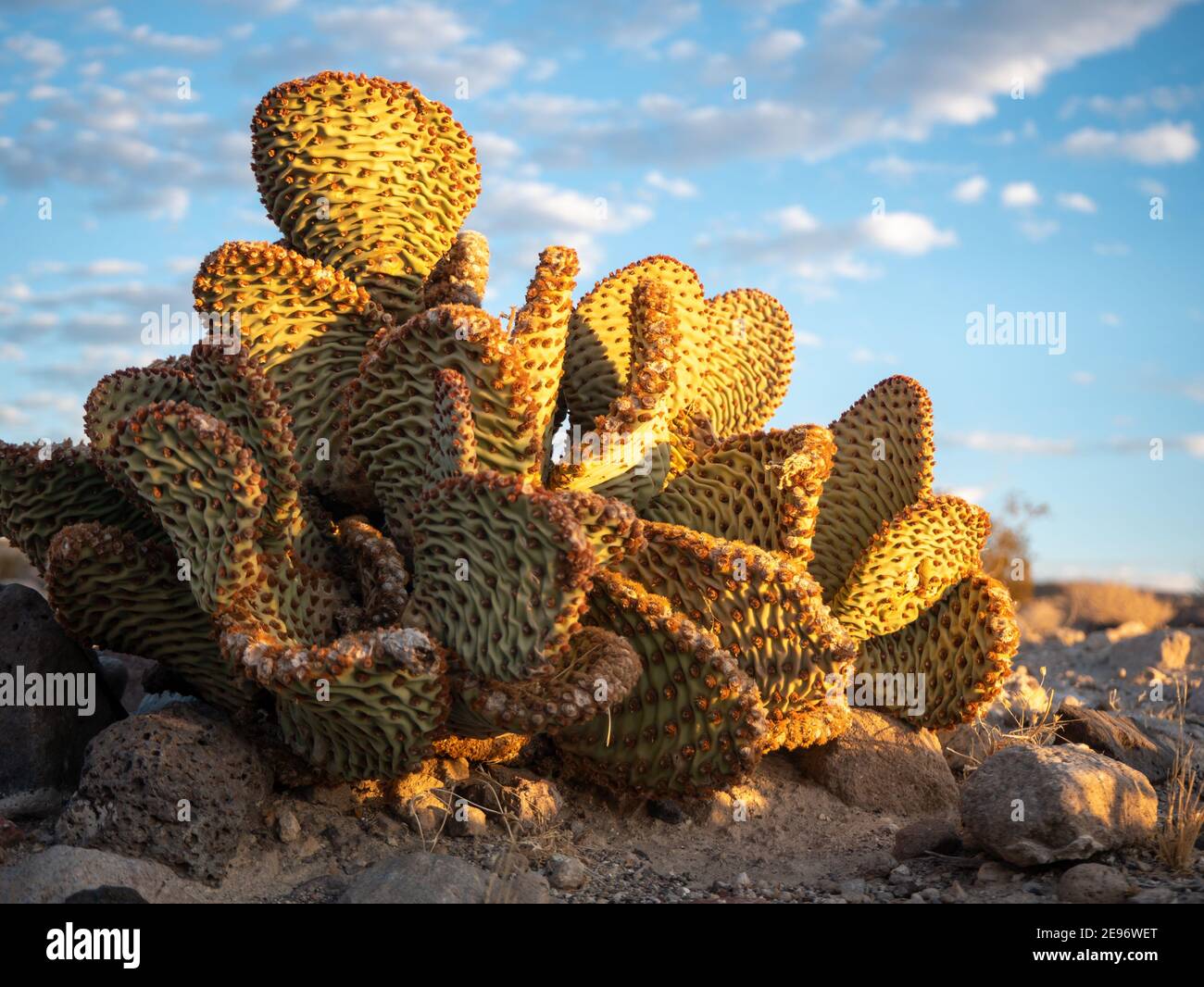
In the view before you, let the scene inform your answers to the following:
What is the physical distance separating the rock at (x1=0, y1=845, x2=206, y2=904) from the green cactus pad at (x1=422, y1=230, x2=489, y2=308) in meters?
2.52

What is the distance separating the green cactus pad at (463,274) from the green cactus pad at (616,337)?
831mm

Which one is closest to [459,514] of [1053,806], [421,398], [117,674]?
[421,398]

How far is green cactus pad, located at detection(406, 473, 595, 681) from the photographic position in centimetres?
397

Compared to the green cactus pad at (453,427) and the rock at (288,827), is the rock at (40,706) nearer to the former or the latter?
the rock at (288,827)

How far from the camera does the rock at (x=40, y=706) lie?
534 centimetres

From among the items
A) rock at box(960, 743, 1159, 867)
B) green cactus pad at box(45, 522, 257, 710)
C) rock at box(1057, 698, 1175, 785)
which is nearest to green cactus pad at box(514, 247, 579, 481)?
green cactus pad at box(45, 522, 257, 710)

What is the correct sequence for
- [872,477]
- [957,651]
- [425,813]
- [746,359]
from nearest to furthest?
[425,813]
[957,651]
[872,477]
[746,359]

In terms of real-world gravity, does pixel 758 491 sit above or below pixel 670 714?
above

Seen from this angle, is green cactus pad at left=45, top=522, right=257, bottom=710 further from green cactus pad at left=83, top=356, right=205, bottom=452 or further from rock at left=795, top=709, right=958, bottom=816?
rock at left=795, top=709, right=958, bottom=816

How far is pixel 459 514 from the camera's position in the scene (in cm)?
427

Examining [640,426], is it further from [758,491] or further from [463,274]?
[463,274]

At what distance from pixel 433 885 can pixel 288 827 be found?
3.39 feet
